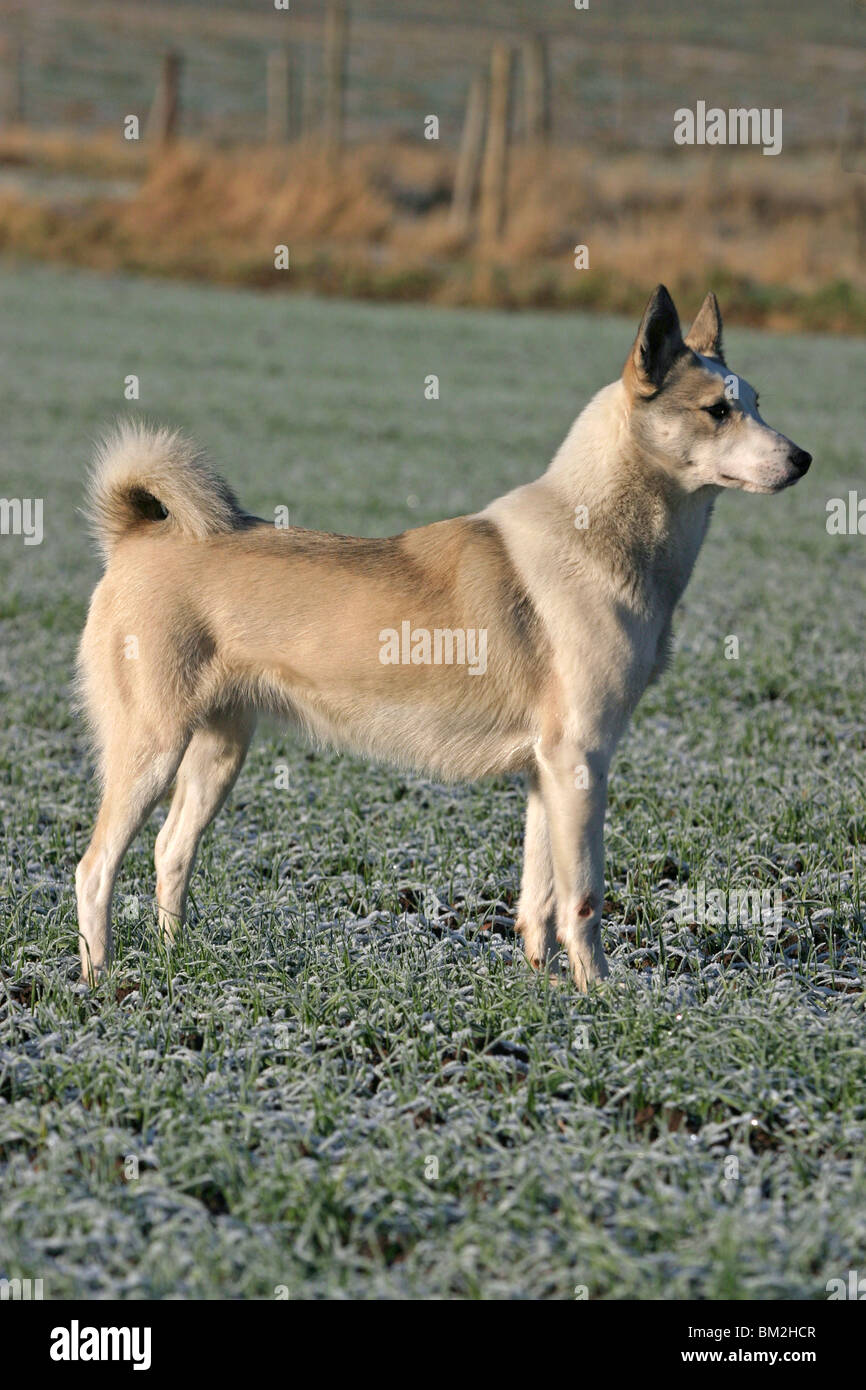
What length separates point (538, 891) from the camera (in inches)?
147

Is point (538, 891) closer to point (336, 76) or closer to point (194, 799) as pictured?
point (194, 799)

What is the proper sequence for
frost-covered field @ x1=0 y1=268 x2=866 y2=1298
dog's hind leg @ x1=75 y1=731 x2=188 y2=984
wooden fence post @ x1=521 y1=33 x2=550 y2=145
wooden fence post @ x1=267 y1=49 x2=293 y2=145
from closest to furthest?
frost-covered field @ x1=0 y1=268 x2=866 y2=1298 → dog's hind leg @ x1=75 y1=731 x2=188 y2=984 → wooden fence post @ x1=521 y1=33 x2=550 y2=145 → wooden fence post @ x1=267 y1=49 x2=293 y2=145

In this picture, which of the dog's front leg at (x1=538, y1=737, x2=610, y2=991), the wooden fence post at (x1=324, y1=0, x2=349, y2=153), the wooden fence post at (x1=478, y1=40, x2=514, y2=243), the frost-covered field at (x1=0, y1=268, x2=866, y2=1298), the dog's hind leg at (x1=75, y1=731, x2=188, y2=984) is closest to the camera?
the frost-covered field at (x1=0, y1=268, x2=866, y2=1298)

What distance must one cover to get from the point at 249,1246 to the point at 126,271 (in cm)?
2248

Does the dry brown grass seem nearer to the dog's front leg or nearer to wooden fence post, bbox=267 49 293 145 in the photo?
wooden fence post, bbox=267 49 293 145

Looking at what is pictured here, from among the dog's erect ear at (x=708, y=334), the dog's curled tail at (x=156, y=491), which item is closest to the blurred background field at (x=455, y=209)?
the dog's erect ear at (x=708, y=334)

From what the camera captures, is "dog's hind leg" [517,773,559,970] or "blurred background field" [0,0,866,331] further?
"blurred background field" [0,0,866,331]

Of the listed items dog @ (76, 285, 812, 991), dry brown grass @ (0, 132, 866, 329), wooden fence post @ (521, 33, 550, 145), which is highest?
wooden fence post @ (521, 33, 550, 145)

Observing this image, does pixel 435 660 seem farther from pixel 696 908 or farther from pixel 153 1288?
pixel 153 1288

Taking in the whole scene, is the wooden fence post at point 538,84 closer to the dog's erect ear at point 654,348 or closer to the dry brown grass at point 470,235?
the dry brown grass at point 470,235

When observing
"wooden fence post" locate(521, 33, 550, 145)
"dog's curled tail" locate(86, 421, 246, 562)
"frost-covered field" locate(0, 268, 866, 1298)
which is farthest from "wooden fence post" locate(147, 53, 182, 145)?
"dog's curled tail" locate(86, 421, 246, 562)

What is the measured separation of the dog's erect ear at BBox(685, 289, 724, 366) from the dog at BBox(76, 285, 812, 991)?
0.82 ft

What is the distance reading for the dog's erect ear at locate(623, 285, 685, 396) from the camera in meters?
3.46

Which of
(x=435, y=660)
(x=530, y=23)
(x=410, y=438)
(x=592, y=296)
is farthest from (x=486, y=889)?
(x=530, y=23)
